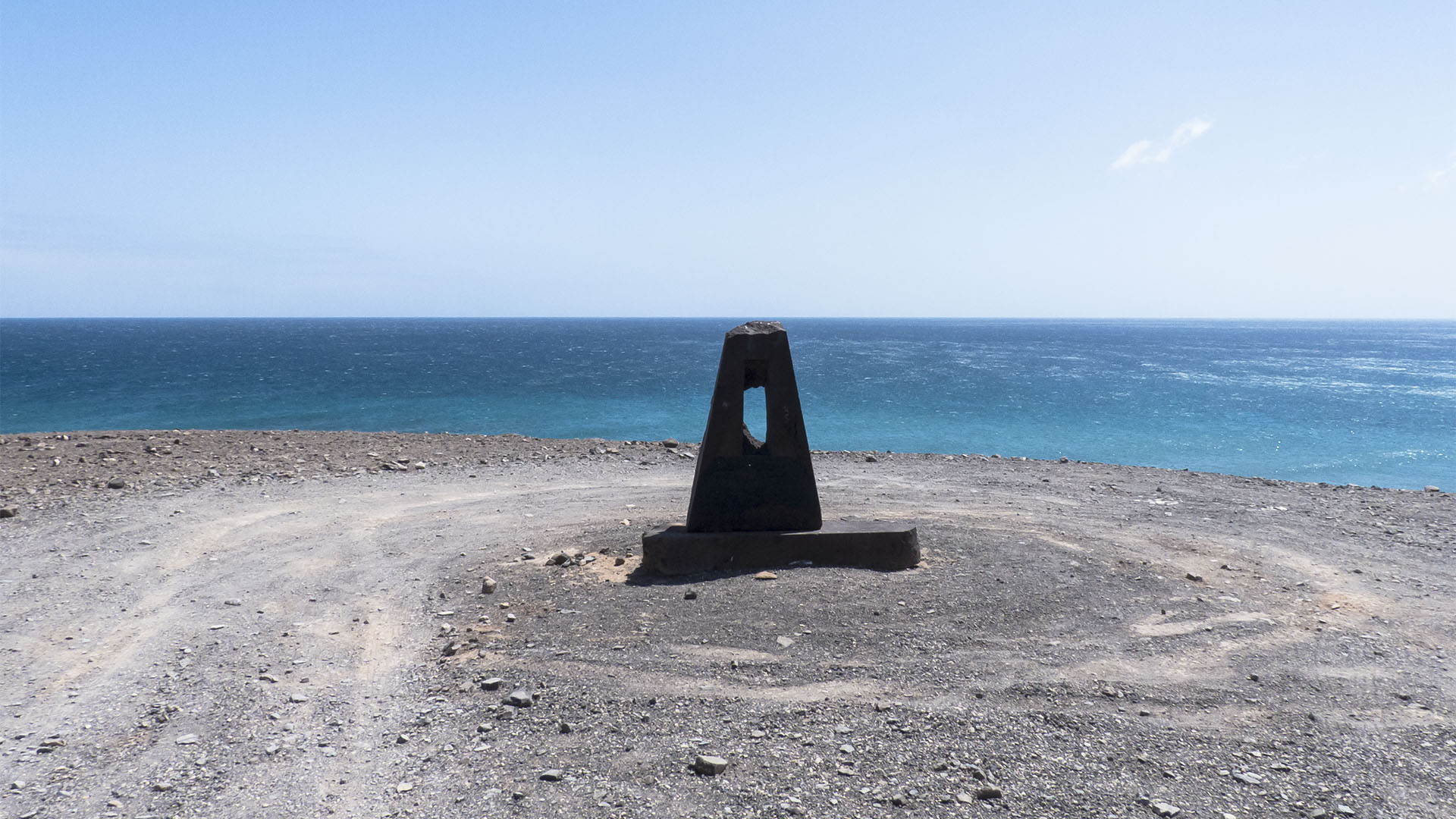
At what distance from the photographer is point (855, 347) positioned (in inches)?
4114

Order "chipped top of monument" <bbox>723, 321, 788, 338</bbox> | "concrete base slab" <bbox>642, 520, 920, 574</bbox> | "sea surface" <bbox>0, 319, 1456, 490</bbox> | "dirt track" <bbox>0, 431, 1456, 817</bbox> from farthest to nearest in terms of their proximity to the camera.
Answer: "sea surface" <bbox>0, 319, 1456, 490</bbox> → "chipped top of monument" <bbox>723, 321, 788, 338</bbox> → "concrete base slab" <bbox>642, 520, 920, 574</bbox> → "dirt track" <bbox>0, 431, 1456, 817</bbox>

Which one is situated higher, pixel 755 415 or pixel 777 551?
pixel 777 551

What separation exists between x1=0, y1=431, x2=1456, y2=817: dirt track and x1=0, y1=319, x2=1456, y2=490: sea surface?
18.6 m

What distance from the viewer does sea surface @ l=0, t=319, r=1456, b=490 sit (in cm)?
2969

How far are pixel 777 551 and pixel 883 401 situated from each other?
34.7 m

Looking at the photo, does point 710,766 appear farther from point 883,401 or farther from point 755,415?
point 883,401

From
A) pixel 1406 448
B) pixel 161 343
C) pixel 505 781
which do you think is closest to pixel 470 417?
pixel 505 781

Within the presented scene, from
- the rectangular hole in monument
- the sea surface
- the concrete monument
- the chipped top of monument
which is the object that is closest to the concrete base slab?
the concrete monument

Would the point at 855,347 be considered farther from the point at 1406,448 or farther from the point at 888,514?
the point at 888,514

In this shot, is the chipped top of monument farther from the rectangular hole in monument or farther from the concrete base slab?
the rectangular hole in monument

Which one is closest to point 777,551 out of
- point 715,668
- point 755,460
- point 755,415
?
point 755,460

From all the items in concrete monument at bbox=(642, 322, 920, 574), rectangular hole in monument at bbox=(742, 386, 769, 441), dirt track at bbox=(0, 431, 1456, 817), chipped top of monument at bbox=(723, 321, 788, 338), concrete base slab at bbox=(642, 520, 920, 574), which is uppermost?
chipped top of monument at bbox=(723, 321, 788, 338)

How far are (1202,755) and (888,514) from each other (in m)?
6.66

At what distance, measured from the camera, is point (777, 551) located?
9039mm
